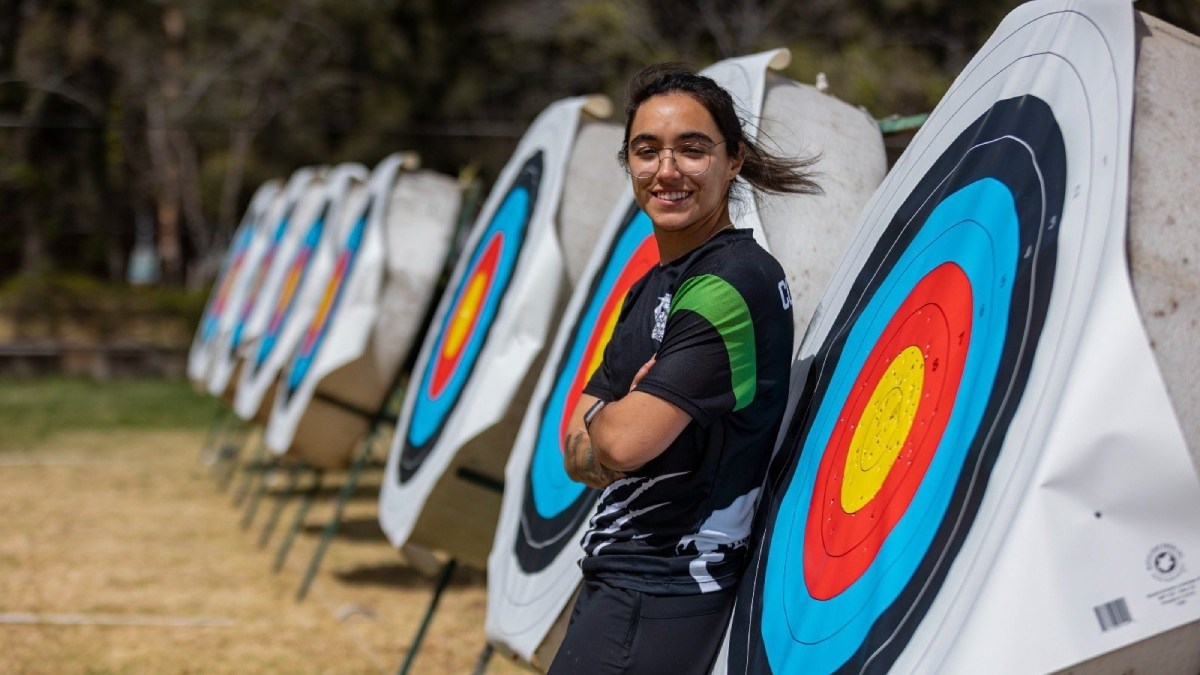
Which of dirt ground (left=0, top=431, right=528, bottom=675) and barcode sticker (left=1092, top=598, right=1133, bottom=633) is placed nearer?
barcode sticker (left=1092, top=598, right=1133, bottom=633)

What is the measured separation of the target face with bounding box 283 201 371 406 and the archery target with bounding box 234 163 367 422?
0.26 metres

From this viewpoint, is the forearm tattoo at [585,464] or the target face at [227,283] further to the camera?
the target face at [227,283]

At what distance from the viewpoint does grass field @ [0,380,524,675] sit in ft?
16.6

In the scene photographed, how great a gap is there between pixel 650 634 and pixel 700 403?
14.4 inches

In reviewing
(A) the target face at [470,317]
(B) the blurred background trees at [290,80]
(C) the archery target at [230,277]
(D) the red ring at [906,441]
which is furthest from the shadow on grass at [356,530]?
(B) the blurred background trees at [290,80]

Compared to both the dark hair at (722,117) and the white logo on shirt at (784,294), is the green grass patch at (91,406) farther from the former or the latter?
the white logo on shirt at (784,294)

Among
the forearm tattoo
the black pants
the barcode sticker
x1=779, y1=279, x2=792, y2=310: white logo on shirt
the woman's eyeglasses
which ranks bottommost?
the black pants

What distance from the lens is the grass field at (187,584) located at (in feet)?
16.6

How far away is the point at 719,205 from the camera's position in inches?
83.1

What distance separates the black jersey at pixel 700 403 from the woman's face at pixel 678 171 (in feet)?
0.17

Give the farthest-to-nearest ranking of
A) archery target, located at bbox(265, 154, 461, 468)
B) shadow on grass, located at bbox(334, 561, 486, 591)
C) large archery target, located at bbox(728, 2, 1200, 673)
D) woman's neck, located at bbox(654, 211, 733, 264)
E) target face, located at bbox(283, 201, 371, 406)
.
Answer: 1. target face, located at bbox(283, 201, 371, 406)
2. shadow on grass, located at bbox(334, 561, 486, 591)
3. archery target, located at bbox(265, 154, 461, 468)
4. woman's neck, located at bbox(654, 211, 733, 264)
5. large archery target, located at bbox(728, 2, 1200, 673)

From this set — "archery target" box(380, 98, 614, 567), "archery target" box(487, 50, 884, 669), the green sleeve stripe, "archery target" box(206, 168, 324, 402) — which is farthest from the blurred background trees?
the green sleeve stripe

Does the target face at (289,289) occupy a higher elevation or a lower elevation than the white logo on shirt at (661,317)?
lower

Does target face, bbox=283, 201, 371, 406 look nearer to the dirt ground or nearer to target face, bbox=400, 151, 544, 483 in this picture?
the dirt ground
